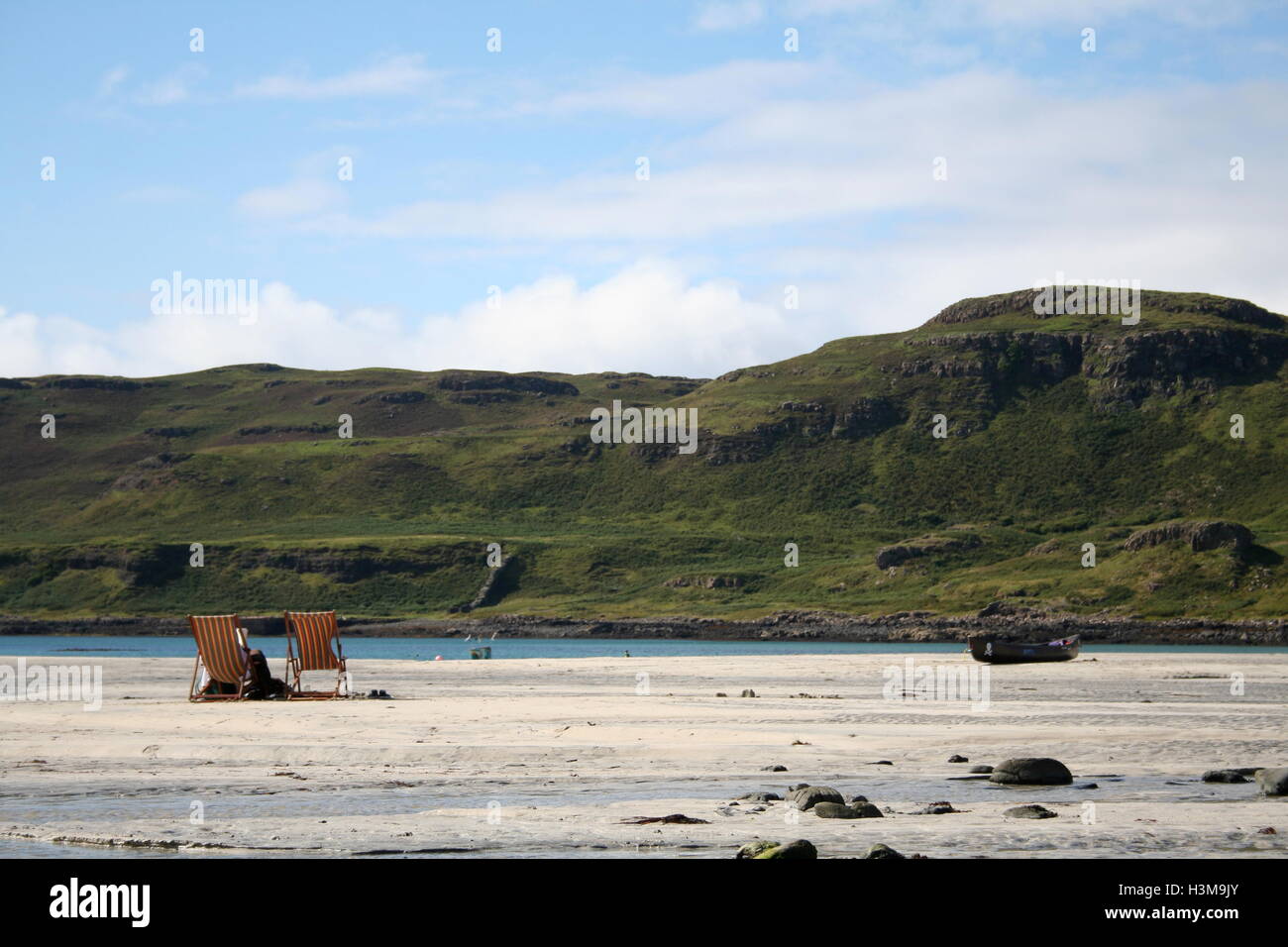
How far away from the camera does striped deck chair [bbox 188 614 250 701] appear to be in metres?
32.3

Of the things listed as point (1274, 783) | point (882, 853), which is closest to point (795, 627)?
point (1274, 783)

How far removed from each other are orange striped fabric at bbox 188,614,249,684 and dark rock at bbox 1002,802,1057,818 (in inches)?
824

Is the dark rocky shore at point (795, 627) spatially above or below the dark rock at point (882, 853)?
below

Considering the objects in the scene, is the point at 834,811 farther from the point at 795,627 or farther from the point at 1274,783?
the point at 795,627

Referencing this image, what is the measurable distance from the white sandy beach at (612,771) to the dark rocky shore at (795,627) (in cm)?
8394

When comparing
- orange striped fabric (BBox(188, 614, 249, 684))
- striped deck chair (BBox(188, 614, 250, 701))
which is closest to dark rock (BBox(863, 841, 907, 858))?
orange striped fabric (BBox(188, 614, 249, 684))

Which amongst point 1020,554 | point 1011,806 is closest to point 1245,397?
point 1020,554

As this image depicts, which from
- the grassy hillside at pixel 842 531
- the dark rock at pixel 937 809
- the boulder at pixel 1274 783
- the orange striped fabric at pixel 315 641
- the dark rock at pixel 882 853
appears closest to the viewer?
the dark rock at pixel 882 853

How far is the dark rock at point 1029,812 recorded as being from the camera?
15852 mm

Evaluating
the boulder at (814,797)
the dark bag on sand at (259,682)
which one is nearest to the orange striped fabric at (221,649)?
the dark bag on sand at (259,682)
